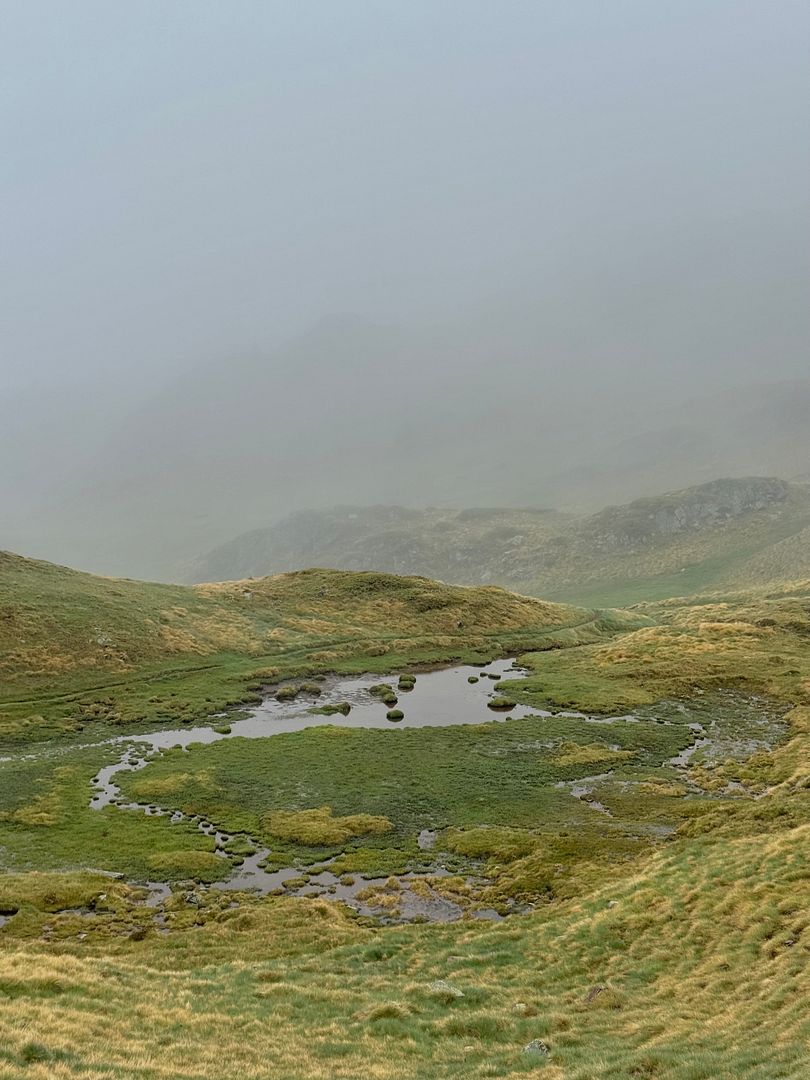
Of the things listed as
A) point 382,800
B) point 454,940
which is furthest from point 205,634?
point 454,940

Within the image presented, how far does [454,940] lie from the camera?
1217 inches

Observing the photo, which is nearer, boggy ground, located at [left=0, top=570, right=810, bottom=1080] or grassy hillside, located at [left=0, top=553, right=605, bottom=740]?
boggy ground, located at [left=0, top=570, right=810, bottom=1080]

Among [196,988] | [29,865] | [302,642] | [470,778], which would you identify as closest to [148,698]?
[302,642]

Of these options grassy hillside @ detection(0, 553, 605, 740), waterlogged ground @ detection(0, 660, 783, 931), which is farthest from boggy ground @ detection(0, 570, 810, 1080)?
grassy hillside @ detection(0, 553, 605, 740)

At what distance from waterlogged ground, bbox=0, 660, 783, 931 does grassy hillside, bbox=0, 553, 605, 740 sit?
11.2m

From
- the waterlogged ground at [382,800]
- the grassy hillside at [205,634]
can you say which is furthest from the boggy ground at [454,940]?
the grassy hillside at [205,634]

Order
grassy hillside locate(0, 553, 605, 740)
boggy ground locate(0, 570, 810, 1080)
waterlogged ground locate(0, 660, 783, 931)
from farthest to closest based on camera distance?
grassy hillside locate(0, 553, 605, 740) < waterlogged ground locate(0, 660, 783, 931) < boggy ground locate(0, 570, 810, 1080)

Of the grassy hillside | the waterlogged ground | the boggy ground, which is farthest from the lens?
the grassy hillside

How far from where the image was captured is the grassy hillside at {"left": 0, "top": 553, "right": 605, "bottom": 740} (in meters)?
75.3

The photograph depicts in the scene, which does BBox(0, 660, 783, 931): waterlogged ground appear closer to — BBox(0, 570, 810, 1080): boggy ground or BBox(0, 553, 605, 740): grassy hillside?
BBox(0, 570, 810, 1080): boggy ground

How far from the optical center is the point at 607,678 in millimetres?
87125

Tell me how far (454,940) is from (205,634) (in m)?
76.6

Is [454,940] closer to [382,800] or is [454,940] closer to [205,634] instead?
[382,800]

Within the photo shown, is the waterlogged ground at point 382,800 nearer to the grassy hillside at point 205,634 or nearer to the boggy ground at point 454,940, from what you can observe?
the boggy ground at point 454,940
